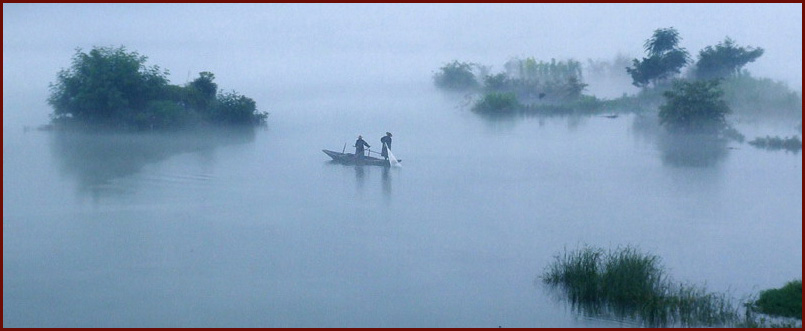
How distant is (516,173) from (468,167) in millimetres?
1003

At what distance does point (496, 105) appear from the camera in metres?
26.8

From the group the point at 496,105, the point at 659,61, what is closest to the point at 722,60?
the point at 659,61

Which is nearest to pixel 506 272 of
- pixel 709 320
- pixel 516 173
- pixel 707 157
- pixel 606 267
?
pixel 606 267

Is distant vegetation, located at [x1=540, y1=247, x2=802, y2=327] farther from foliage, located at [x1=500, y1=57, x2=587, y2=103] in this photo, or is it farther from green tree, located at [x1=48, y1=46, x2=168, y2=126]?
foliage, located at [x1=500, y1=57, x2=587, y2=103]

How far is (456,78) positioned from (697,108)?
1128 centimetres

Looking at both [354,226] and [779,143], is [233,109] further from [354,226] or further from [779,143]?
[779,143]

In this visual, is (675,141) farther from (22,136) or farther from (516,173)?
(22,136)

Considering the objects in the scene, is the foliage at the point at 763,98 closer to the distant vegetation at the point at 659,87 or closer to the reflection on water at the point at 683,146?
the distant vegetation at the point at 659,87

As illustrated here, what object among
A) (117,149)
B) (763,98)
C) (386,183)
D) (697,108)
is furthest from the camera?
(763,98)

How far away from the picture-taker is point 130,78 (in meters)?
20.2

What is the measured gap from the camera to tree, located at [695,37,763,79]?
89.7ft

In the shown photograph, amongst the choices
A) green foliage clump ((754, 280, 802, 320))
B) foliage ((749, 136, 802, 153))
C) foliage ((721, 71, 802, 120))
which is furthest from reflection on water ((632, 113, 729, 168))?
green foliage clump ((754, 280, 802, 320))

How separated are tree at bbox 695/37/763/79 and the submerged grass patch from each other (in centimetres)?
2155

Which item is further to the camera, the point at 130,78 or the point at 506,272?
the point at 130,78
